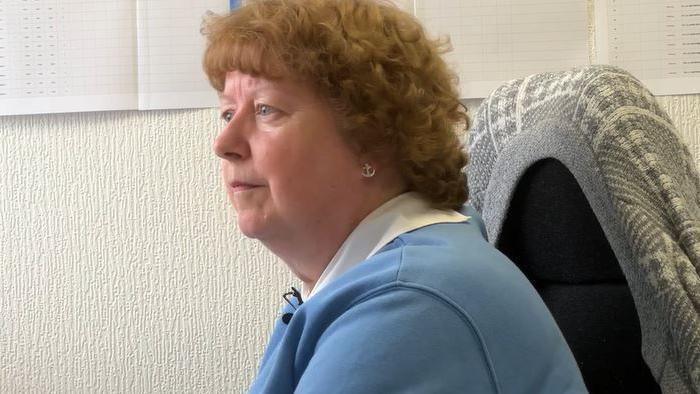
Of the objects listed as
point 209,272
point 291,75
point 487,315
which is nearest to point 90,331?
point 209,272

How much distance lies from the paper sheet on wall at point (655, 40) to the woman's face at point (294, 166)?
87cm

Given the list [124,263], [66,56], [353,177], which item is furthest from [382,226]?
[66,56]

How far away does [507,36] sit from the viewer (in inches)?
57.2

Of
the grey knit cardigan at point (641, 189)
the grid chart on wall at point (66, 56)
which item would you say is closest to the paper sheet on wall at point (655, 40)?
the grey knit cardigan at point (641, 189)

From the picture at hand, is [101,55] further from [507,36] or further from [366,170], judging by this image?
[366,170]

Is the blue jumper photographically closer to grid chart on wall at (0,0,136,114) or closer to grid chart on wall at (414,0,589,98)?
grid chart on wall at (414,0,589,98)

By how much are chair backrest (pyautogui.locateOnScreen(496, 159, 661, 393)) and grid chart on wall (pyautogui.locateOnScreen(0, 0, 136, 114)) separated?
3.16 feet

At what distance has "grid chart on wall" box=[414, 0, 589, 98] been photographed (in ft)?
4.74

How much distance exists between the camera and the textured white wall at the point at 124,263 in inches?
59.3

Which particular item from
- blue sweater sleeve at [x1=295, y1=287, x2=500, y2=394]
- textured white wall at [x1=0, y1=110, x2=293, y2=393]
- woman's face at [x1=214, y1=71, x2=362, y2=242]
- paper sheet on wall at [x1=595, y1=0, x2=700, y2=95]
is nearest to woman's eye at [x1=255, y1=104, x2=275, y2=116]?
woman's face at [x1=214, y1=71, x2=362, y2=242]

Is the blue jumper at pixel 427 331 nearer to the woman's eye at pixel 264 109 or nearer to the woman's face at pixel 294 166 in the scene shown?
the woman's face at pixel 294 166

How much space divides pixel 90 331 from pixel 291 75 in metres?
1.00

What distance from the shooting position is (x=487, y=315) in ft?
2.06

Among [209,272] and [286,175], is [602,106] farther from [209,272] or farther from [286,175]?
[209,272]
